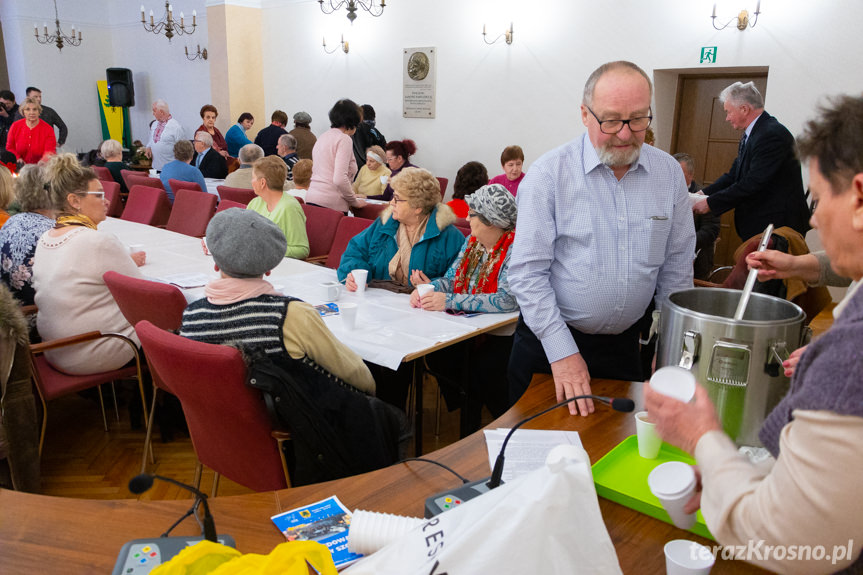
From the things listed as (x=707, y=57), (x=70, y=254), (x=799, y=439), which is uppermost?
(x=707, y=57)

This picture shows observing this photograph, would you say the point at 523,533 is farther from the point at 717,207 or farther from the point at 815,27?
the point at 815,27

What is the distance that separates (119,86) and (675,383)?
13.7 meters

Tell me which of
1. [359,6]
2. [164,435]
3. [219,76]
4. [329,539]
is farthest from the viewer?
[219,76]

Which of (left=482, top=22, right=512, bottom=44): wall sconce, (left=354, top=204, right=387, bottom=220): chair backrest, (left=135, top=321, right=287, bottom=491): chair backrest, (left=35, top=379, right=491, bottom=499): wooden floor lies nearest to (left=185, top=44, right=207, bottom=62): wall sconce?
(left=482, top=22, right=512, bottom=44): wall sconce

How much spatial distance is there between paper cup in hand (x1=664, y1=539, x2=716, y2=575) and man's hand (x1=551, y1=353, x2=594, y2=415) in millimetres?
643

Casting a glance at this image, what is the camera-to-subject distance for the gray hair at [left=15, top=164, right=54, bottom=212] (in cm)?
314

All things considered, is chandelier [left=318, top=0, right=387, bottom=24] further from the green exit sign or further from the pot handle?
the pot handle

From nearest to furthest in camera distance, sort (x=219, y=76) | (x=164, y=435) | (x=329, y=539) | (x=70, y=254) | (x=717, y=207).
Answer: (x=329, y=539), (x=70, y=254), (x=164, y=435), (x=717, y=207), (x=219, y=76)

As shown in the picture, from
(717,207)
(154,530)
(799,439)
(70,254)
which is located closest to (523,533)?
(799,439)

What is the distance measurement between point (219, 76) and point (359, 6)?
8.74 feet

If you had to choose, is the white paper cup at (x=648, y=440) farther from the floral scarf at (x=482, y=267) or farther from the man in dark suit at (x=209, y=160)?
the man in dark suit at (x=209, y=160)

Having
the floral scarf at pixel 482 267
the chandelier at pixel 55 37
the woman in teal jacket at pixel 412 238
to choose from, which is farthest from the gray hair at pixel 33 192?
the chandelier at pixel 55 37

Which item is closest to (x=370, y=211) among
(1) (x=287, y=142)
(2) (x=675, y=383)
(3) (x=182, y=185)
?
(3) (x=182, y=185)

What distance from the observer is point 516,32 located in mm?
7316
